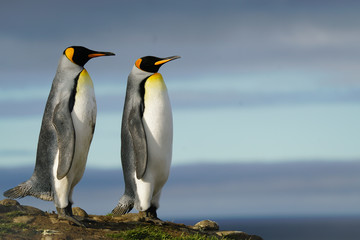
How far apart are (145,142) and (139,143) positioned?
10 cm

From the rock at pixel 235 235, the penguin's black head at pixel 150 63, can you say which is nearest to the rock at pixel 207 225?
the rock at pixel 235 235

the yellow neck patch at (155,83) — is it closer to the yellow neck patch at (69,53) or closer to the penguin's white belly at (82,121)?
the penguin's white belly at (82,121)

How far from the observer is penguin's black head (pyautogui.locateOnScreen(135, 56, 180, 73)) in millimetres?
9430

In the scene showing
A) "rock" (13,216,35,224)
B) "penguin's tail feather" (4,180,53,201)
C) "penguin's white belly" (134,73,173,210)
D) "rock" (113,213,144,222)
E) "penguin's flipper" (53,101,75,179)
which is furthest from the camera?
"rock" (113,213,144,222)

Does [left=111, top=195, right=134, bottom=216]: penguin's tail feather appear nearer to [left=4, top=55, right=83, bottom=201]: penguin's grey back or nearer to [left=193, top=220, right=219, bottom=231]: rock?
[left=4, top=55, right=83, bottom=201]: penguin's grey back

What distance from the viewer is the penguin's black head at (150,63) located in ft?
30.9

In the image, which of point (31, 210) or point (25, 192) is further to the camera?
point (31, 210)

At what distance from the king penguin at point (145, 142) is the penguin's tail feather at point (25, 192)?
1.22 metres

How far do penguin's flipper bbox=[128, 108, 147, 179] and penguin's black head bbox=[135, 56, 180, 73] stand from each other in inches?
38.4

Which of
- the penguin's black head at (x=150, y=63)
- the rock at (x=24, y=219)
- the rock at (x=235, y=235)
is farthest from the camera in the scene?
the rock at (x=235, y=235)

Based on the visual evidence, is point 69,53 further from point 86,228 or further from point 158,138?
point 86,228

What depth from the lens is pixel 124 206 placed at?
29.7 feet

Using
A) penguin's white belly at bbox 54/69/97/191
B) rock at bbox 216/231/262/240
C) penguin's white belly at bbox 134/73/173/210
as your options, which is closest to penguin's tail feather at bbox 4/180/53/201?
penguin's white belly at bbox 54/69/97/191

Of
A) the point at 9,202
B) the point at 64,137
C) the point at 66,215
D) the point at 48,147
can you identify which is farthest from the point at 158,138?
the point at 9,202
